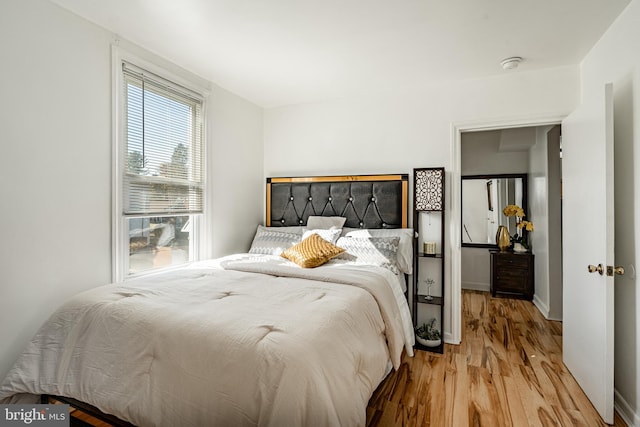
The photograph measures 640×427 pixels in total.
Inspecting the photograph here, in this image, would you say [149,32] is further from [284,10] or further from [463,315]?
[463,315]

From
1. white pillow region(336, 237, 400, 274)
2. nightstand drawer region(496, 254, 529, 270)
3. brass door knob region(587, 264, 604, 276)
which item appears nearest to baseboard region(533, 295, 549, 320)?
nightstand drawer region(496, 254, 529, 270)

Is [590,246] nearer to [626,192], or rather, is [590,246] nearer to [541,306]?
[626,192]

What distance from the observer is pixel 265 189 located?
3.93 metres

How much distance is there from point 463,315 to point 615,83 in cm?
280

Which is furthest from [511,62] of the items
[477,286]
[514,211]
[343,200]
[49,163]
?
[477,286]

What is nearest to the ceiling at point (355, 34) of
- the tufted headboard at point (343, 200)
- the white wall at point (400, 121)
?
the white wall at point (400, 121)

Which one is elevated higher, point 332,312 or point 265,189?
point 265,189

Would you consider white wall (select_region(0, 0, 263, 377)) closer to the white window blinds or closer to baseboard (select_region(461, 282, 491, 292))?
the white window blinds

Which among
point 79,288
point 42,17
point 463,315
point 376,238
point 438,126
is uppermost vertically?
point 42,17

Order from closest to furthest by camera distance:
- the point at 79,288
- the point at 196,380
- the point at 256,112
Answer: the point at 196,380, the point at 79,288, the point at 256,112

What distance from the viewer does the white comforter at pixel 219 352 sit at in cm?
116

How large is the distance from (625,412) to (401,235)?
181cm

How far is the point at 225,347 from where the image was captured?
1254 mm

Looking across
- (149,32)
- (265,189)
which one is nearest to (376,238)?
(265,189)
